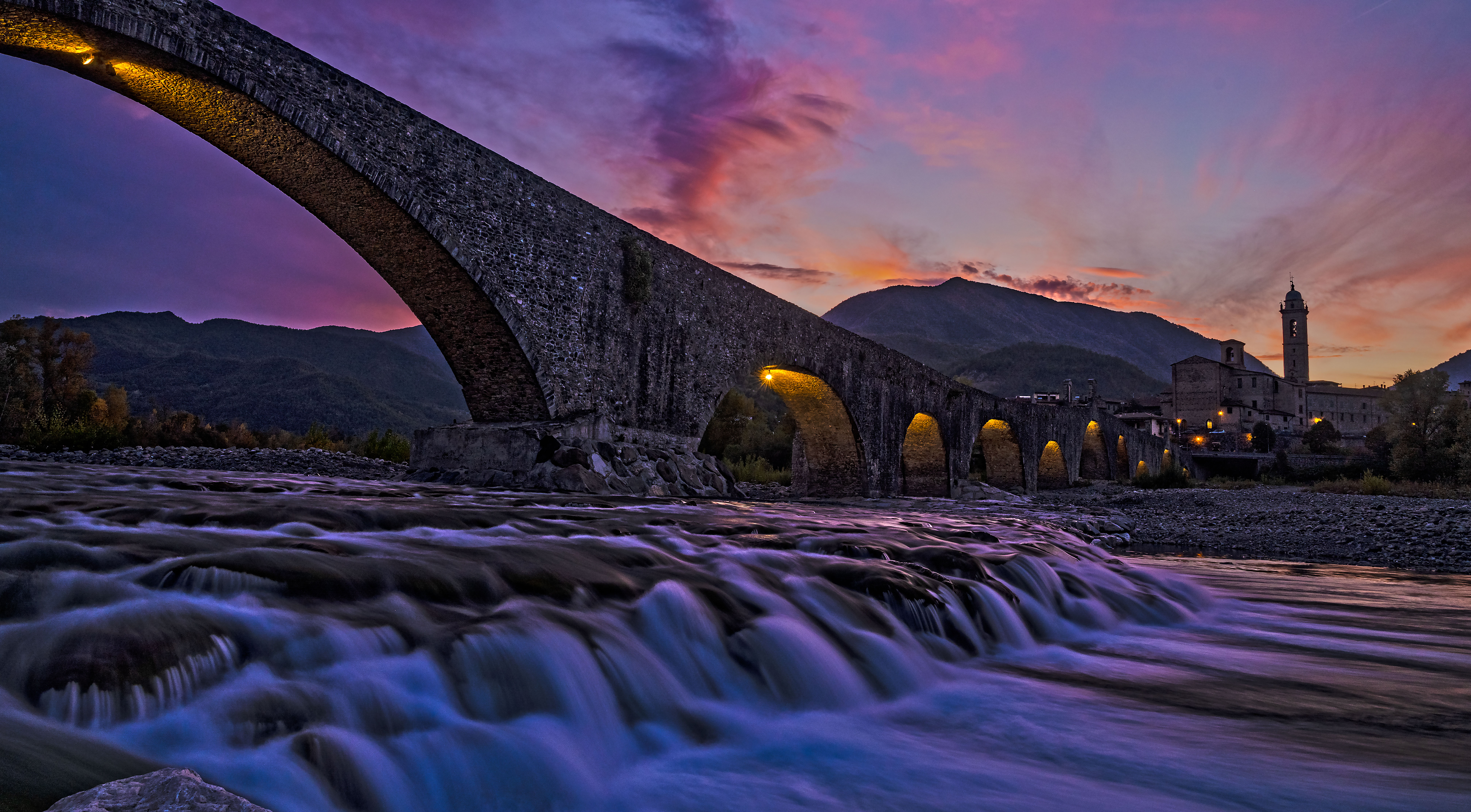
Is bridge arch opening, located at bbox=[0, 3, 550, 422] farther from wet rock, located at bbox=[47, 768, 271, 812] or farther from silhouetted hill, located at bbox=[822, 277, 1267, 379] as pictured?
silhouetted hill, located at bbox=[822, 277, 1267, 379]

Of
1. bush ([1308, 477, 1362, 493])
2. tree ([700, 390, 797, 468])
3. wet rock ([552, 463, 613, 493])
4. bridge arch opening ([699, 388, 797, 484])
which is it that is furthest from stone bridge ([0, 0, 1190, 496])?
bush ([1308, 477, 1362, 493])

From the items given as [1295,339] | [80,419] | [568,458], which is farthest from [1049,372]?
[80,419]

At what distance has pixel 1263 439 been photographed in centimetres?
6231

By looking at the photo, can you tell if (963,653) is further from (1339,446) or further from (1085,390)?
(1085,390)

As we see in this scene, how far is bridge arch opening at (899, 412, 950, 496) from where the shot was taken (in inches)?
920

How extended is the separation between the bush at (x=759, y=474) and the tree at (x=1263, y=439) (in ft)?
179

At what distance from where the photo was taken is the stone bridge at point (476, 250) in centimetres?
782

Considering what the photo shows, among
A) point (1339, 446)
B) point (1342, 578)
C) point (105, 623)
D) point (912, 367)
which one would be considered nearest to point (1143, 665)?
point (105, 623)

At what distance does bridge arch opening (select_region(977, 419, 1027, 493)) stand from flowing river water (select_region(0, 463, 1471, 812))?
2555 centimetres

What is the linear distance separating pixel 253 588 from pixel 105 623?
0.60m

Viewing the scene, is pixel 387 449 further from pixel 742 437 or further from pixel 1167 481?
pixel 1167 481

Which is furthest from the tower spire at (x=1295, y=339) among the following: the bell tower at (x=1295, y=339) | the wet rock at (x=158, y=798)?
the wet rock at (x=158, y=798)

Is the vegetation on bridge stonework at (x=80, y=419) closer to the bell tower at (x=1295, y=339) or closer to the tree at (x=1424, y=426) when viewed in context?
the tree at (x=1424, y=426)

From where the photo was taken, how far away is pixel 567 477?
9750mm
